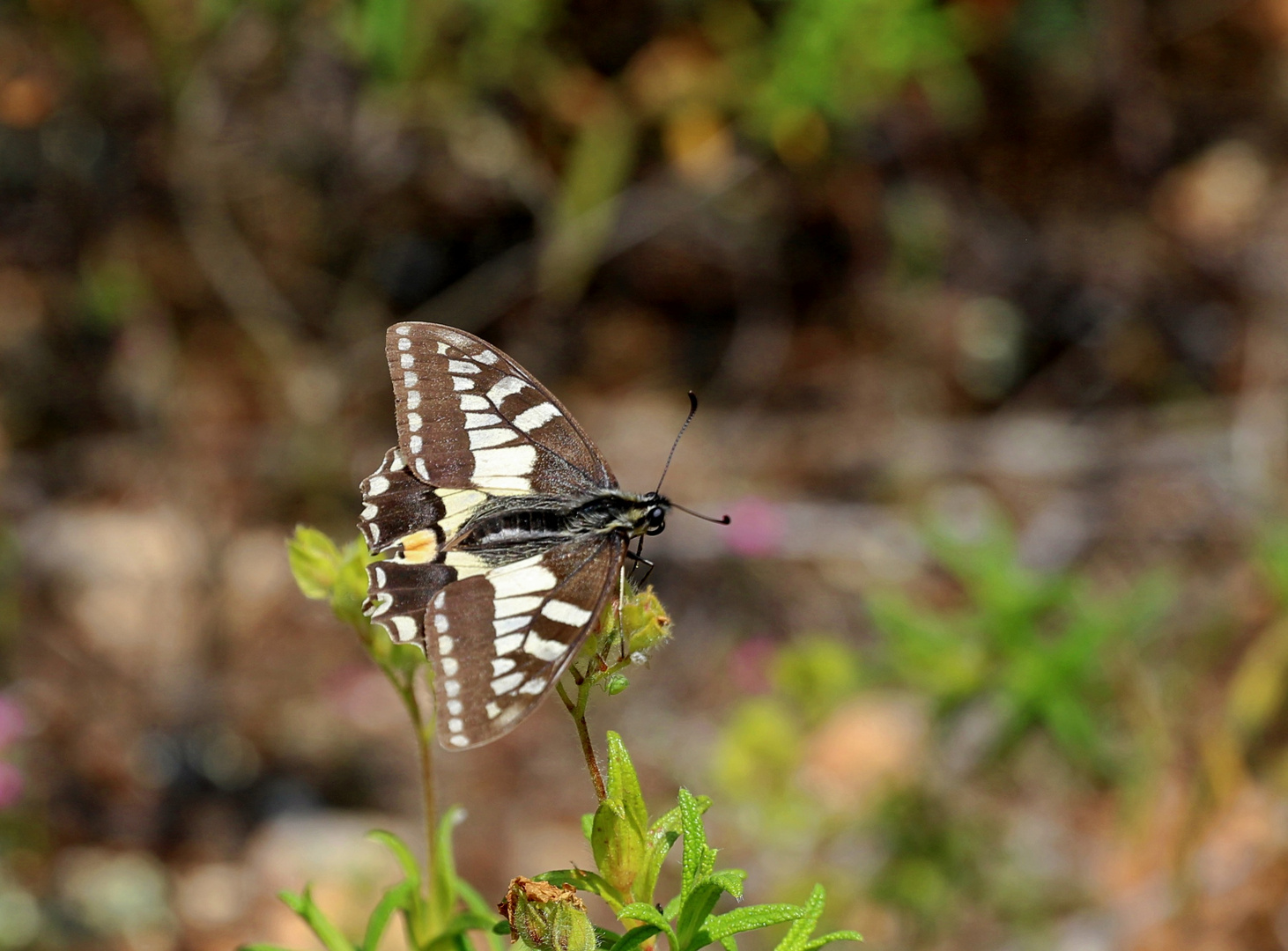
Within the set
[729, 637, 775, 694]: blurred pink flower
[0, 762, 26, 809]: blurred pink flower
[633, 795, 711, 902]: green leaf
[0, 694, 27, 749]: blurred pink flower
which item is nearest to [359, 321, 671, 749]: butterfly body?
[633, 795, 711, 902]: green leaf

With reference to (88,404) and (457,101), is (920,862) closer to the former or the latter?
(457,101)

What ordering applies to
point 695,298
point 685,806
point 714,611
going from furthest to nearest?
point 695,298 < point 714,611 < point 685,806

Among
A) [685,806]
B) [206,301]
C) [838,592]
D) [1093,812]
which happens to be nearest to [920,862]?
[1093,812]

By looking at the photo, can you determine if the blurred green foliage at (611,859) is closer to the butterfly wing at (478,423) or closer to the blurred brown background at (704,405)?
the butterfly wing at (478,423)

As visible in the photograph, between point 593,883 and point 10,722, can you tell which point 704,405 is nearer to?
point 10,722

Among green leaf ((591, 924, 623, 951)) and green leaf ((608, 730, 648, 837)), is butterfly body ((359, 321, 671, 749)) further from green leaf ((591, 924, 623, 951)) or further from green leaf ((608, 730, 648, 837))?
green leaf ((591, 924, 623, 951))
